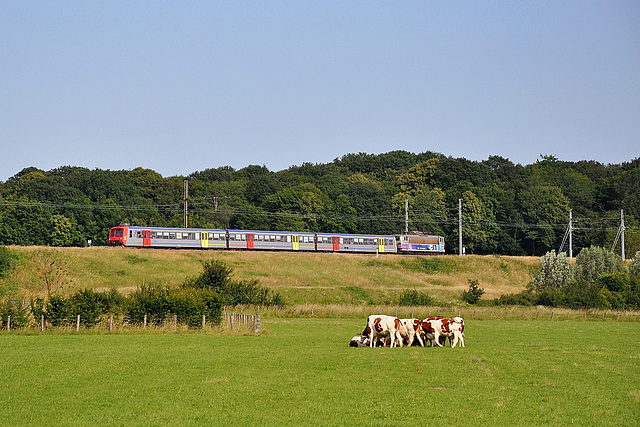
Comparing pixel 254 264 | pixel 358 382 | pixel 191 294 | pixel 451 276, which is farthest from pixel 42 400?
pixel 451 276

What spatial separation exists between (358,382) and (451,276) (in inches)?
2776

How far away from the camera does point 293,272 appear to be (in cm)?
7981

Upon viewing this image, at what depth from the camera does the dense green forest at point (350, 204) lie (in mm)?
106625

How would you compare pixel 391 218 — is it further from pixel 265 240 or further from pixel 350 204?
pixel 265 240

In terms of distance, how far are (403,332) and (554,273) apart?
4848cm

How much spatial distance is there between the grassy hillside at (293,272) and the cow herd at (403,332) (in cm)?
3301

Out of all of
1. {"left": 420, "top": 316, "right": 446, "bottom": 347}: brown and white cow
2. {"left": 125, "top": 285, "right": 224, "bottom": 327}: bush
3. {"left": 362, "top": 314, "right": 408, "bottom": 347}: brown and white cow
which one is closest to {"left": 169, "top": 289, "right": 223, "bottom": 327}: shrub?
{"left": 125, "top": 285, "right": 224, "bottom": 327}: bush

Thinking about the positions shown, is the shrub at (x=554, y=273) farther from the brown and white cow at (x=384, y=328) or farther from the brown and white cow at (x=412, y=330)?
the brown and white cow at (x=384, y=328)

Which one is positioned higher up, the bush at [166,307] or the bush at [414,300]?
the bush at [166,307]

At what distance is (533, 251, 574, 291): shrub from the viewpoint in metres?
75.4

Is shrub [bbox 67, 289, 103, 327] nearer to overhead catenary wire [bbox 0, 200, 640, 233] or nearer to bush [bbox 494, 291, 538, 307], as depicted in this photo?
bush [bbox 494, 291, 538, 307]

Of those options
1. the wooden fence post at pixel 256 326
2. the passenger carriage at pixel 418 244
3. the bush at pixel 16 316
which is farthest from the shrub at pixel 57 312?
the passenger carriage at pixel 418 244

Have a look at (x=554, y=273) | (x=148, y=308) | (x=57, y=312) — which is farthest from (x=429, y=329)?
(x=554, y=273)

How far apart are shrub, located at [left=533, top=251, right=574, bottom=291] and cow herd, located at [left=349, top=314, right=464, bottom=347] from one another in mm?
45591
